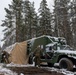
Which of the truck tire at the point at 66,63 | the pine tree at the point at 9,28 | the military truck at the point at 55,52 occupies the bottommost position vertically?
the truck tire at the point at 66,63

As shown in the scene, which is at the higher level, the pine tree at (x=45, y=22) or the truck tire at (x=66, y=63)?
the pine tree at (x=45, y=22)

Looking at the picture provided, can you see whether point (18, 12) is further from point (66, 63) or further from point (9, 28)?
point (66, 63)

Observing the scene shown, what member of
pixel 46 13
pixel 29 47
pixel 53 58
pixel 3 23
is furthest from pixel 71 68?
pixel 3 23

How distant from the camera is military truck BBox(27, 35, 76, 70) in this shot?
18.9 metres

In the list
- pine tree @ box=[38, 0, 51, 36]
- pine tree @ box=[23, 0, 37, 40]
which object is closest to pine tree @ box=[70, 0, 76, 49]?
pine tree @ box=[38, 0, 51, 36]

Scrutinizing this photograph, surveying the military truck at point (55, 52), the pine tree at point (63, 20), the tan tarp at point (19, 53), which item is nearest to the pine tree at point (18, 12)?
the pine tree at point (63, 20)

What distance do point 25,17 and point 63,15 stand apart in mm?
9918

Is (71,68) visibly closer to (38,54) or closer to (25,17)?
(38,54)

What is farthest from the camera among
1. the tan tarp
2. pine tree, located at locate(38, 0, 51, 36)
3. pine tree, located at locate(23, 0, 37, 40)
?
pine tree, located at locate(23, 0, 37, 40)

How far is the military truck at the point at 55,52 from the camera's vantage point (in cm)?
1887

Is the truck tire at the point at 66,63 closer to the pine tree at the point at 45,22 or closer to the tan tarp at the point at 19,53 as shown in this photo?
the tan tarp at the point at 19,53

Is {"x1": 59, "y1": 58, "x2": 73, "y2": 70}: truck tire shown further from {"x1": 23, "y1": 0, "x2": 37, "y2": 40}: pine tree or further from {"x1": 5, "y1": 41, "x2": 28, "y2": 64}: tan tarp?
{"x1": 23, "y1": 0, "x2": 37, "y2": 40}: pine tree

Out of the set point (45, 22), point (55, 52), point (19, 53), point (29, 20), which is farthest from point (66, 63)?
point (29, 20)

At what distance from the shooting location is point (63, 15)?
52.7 metres
